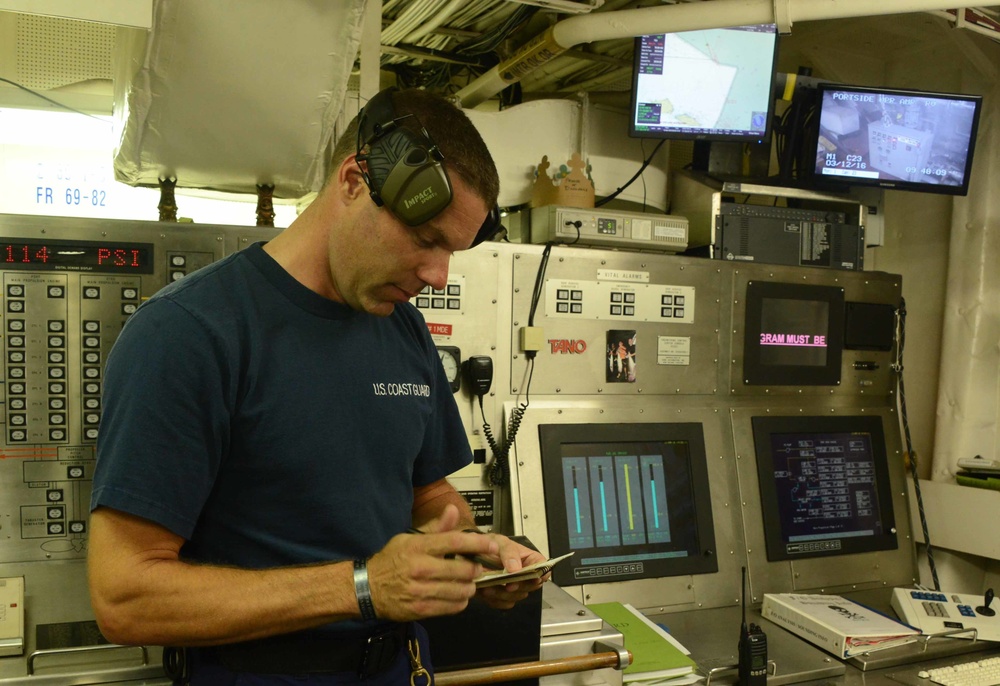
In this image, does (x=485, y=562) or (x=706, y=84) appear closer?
(x=485, y=562)

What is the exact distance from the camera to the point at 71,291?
5.46 ft

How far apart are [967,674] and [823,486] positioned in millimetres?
658

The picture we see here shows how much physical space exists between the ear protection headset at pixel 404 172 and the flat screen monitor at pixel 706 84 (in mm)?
1337

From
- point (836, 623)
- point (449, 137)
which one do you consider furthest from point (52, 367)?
point (836, 623)

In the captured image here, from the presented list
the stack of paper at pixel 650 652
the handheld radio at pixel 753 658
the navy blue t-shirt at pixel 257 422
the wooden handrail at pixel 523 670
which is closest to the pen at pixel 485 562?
the navy blue t-shirt at pixel 257 422

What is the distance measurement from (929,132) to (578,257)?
1267 millimetres

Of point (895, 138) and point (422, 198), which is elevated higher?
point (895, 138)

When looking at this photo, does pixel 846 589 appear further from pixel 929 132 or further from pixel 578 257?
pixel 929 132

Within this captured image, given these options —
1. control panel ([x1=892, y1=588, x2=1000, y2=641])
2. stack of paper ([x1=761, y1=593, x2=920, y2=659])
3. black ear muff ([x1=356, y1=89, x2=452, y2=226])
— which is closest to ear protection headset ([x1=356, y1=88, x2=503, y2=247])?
black ear muff ([x1=356, y1=89, x2=452, y2=226])

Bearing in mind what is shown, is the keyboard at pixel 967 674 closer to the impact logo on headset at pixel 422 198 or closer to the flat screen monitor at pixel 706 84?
the flat screen monitor at pixel 706 84

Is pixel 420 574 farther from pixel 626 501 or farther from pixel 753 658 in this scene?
pixel 626 501

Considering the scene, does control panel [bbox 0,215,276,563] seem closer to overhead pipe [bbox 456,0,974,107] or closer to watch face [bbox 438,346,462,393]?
watch face [bbox 438,346,462,393]

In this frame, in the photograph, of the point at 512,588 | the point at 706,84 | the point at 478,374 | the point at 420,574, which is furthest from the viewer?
the point at 706,84

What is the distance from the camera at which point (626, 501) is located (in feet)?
7.09
